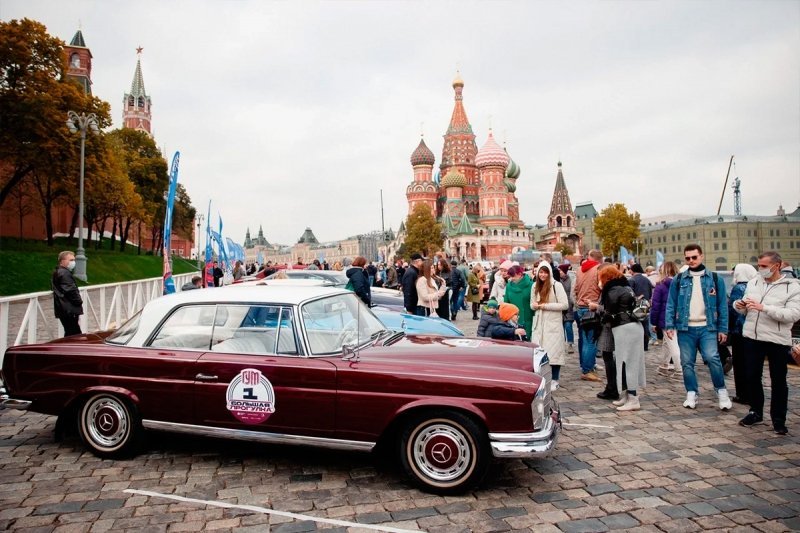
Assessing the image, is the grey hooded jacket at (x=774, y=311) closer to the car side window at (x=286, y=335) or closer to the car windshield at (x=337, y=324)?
the car windshield at (x=337, y=324)

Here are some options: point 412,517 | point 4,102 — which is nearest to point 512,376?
point 412,517

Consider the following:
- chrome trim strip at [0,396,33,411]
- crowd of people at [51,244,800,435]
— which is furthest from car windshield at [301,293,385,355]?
chrome trim strip at [0,396,33,411]

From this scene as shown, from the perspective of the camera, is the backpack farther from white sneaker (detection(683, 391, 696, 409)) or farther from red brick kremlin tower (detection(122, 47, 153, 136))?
red brick kremlin tower (detection(122, 47, 153, 136))

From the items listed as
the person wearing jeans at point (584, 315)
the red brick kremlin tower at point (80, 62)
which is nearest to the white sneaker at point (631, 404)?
the person wearing jeans at point (584, 315)

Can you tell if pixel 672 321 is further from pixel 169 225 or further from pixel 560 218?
pixel 560 218

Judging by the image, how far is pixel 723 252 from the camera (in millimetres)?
103438

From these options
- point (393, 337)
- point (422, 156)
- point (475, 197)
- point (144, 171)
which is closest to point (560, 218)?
point (475, 197)

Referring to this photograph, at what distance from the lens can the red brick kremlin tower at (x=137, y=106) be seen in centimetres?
10581

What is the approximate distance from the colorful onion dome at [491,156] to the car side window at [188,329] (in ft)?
339

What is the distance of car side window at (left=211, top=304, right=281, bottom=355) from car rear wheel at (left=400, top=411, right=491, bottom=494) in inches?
61.0

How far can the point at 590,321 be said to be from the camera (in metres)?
8.14

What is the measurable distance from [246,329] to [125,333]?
4.70 ft

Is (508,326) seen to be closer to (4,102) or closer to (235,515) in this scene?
(235,515)

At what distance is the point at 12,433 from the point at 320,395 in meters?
4.14
